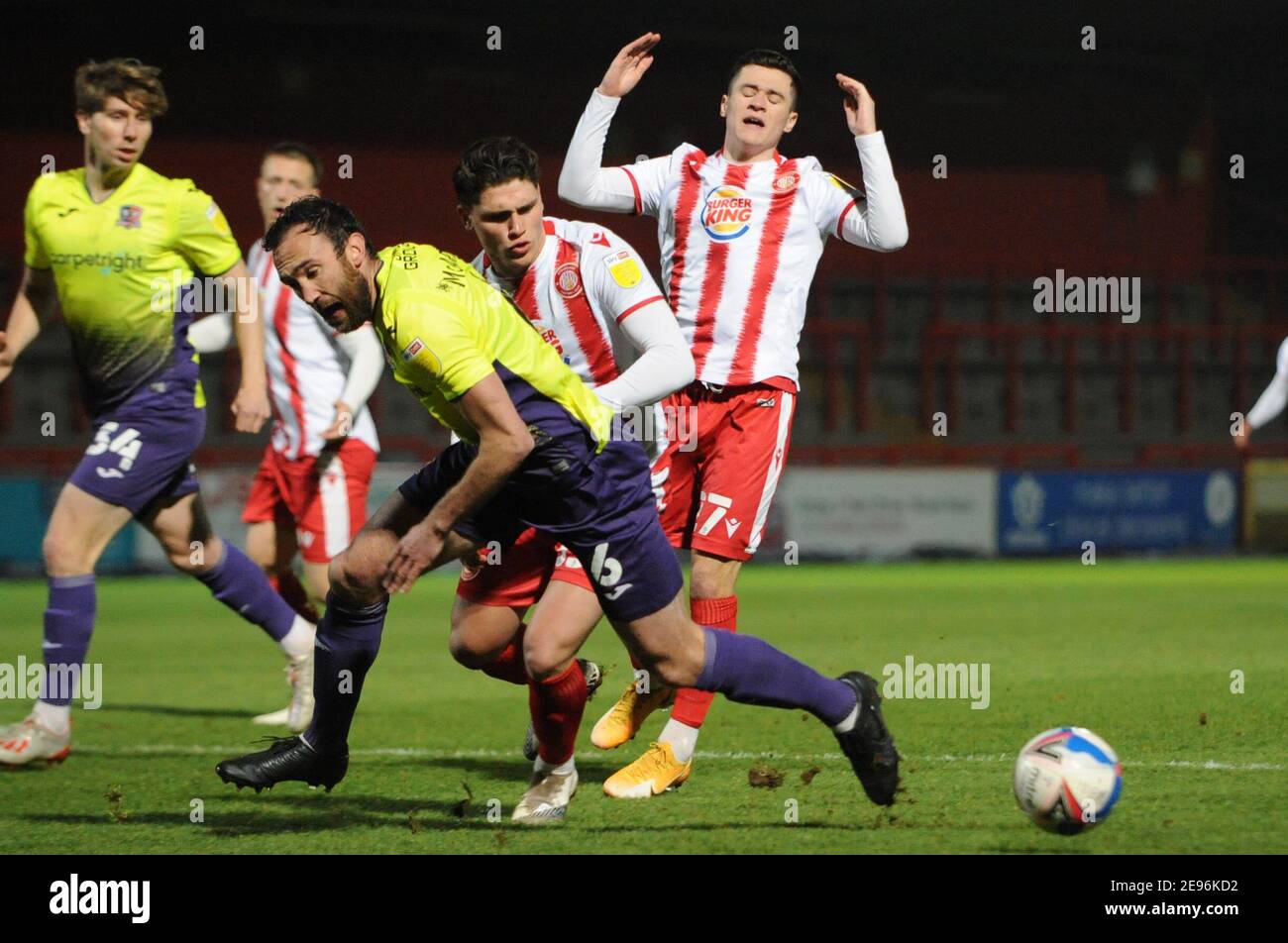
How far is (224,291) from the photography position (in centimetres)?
616

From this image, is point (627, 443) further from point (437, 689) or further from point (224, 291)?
point (437, 689)

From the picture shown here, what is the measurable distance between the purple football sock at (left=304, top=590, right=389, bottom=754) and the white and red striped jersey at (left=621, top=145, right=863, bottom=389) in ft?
5.20

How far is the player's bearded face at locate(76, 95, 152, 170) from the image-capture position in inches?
222

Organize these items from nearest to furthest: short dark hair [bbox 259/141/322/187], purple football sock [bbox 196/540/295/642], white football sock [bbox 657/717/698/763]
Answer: white football sock [bbox 657/717/698/763] < purple football sock [bbox 196/540/295/642] < short dark hair [bbox 259/141/322/187]

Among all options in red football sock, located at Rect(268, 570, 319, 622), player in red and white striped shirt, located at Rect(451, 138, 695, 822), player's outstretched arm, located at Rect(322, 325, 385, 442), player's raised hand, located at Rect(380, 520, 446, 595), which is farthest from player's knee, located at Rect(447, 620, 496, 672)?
red football sock, located at Rect(268, 570, 319, 622)

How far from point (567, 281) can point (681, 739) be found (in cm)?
144

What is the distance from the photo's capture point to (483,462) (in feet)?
13.0

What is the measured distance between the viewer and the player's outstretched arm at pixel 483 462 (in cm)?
391

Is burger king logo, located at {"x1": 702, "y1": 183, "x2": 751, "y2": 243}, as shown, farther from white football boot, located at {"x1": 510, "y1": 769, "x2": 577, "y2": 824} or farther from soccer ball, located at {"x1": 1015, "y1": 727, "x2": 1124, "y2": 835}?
soccer ball, located at {"x1": 1015, "y1": 727, "x2": 1124, "y2": 835}

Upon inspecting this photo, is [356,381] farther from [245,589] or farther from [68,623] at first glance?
[68,623]

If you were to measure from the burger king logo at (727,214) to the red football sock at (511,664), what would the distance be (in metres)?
1.52

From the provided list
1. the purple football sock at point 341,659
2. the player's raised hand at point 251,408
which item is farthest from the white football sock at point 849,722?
the player's raised hand at point 251,408

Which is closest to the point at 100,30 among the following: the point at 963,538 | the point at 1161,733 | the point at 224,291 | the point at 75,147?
the point at 75,147
